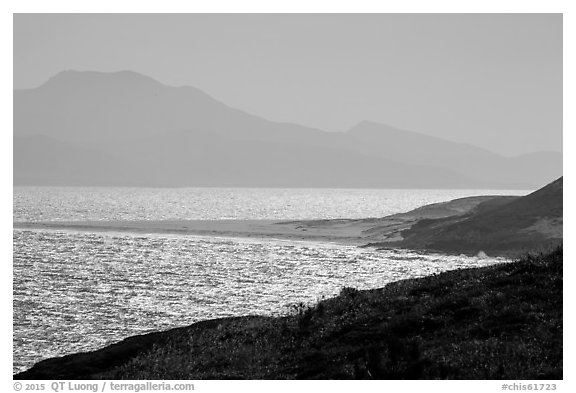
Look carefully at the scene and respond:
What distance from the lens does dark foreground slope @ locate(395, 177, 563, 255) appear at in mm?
109688

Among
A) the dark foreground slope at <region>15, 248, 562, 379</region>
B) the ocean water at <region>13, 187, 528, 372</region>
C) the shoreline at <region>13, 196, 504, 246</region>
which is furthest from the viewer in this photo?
the shoreline at <region>13, 196, 504, 246</region>

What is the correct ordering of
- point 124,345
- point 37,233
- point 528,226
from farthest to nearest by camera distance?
point 37,233 → point 528,226 → point 124,345

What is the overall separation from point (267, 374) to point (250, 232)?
123766 millimetres

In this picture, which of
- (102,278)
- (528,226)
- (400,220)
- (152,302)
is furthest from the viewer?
(400,220)

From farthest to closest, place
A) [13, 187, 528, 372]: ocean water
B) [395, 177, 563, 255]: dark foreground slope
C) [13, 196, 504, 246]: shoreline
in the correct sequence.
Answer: [13, 196, 504, 246]: shoreline
[395, 177, 563, 255]: dark foreground slope
[13, 187, 528, 372]: ocean water

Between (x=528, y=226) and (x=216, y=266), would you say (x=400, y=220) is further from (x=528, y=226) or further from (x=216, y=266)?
(x=216, y=266)

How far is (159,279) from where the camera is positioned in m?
74.1

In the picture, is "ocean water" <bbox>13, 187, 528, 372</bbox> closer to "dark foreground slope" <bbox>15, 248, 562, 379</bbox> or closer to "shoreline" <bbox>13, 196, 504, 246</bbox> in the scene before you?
"dark foreground slope" <bbox>15, 248, 562, 379</bbox>

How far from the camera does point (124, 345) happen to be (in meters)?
36.1

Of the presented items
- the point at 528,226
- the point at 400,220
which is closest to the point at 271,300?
the point at 528,226

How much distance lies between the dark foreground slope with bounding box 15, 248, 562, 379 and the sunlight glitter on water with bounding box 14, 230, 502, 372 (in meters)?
12.5

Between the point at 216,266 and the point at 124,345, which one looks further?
the point at 216,266

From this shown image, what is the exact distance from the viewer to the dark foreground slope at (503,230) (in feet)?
360

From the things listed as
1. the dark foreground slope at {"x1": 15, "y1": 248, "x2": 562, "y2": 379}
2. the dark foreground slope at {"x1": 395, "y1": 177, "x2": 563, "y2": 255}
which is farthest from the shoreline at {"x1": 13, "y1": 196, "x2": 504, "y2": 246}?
the dark foreground slope at {"x1": 15, "y1": 248, "x2": 562, "y2": 379}
